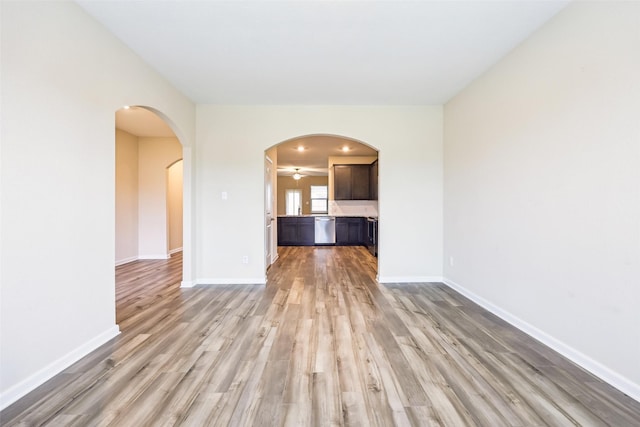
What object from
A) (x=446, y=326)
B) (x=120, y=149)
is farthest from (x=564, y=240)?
(x=120, y=149)

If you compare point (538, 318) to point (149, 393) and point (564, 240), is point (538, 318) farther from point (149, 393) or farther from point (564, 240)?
point (149, 393)

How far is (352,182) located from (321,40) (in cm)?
544

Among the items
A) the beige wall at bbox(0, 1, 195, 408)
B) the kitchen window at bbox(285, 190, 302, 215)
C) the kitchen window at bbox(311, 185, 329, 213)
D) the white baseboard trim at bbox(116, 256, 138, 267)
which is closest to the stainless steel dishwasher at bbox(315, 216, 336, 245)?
→ the white baseboard trim at bbox(116, 256, 138, 267)

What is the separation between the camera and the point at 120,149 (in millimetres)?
5344

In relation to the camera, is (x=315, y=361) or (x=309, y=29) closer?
(x=315, y=361)

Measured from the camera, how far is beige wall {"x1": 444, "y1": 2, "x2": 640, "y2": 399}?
1628mm

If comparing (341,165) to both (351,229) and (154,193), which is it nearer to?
(351,229)

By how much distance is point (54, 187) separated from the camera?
5.86 ft

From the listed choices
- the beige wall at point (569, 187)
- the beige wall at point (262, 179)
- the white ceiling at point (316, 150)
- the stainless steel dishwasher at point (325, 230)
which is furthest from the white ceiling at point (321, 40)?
the stainless steel dishwasher at point (325, 230)

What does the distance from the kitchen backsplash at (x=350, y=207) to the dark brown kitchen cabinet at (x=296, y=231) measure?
72cm

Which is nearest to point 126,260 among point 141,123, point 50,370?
point 141,123

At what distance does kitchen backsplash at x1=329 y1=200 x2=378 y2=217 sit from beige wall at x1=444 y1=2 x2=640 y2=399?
487cm

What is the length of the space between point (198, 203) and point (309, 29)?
8.86 feet

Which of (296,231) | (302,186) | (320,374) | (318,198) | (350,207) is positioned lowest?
(320,374)
